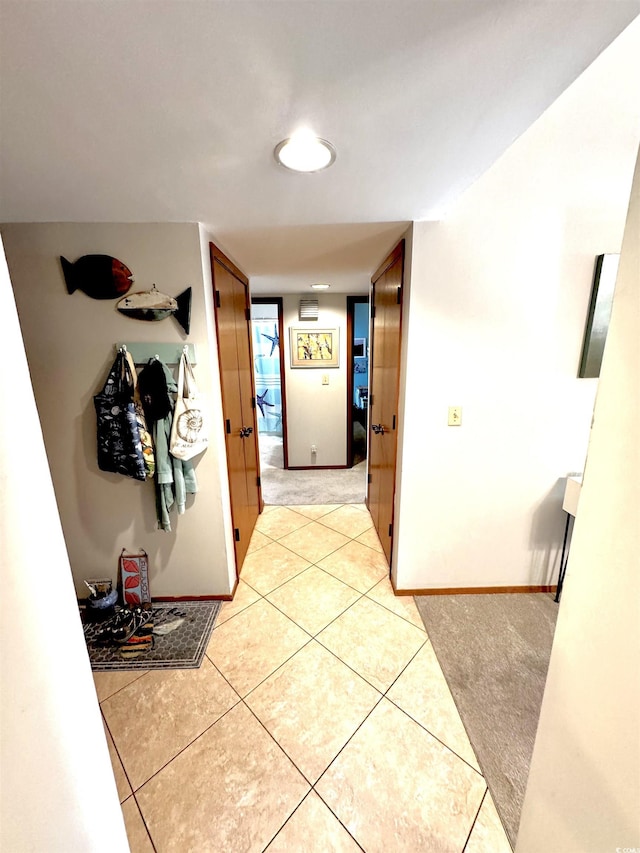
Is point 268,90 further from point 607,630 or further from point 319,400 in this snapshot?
point 319,400

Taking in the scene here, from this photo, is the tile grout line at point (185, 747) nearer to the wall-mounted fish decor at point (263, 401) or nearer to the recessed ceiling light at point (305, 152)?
the recessed ceiling light at point (305, 152)

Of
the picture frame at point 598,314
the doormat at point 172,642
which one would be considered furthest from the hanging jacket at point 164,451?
the picture frame at point 598,314

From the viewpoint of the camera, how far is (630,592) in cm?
53

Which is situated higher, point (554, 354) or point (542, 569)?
point (554, 354)

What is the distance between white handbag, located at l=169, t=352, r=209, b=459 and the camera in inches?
64.7

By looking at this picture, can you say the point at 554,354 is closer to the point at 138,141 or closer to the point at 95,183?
the point at 138,141

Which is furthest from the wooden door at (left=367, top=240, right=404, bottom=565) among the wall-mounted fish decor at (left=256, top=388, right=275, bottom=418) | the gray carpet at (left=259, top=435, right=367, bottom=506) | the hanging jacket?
the wall-mounted fish decor at (left=256, top=388, right=275, bottom=418)

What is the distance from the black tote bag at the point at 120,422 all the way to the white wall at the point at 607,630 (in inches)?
68.9

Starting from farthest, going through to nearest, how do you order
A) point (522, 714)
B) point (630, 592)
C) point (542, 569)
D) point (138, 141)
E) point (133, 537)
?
point (542, 569) → point (133, 537) → point (522, 714) → point (138, 141) → point (630, 592)

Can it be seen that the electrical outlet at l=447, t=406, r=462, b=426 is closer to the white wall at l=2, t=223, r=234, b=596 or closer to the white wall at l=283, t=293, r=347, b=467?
the white wall at l=2, t=223, r=234, b=596

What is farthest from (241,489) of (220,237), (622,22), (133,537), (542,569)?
(622,22)

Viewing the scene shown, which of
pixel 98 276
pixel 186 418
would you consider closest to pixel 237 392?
pixel 186 418

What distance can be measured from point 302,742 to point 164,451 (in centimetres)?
141

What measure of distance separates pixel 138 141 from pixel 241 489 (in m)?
1.93
